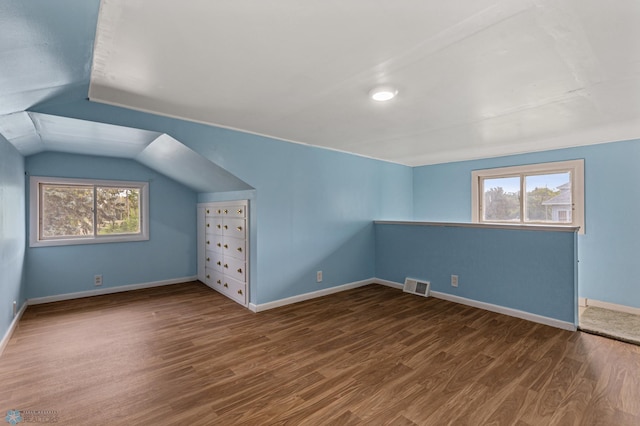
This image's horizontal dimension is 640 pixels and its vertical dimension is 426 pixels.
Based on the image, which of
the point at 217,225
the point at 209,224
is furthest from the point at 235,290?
the point at 209,224

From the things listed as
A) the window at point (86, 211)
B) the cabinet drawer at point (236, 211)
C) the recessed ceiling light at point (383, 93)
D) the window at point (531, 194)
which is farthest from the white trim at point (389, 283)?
the window at point (86, 211)

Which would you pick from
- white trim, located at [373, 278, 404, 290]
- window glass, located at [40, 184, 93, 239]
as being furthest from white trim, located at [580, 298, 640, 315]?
window glass, located at [40, 184, 93, 239]

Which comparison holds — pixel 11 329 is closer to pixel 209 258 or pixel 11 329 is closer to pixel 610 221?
pixel 209 258

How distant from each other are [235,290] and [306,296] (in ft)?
3.23

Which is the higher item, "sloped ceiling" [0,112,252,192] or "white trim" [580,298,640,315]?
"sloped ceiling" [0,112,252,192]

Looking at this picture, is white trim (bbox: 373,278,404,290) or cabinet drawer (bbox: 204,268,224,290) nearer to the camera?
cabinet drawer (bbox: 204,268,224,290)

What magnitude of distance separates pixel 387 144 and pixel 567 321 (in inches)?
114

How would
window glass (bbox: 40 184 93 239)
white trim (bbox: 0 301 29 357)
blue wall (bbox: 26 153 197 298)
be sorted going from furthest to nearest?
window glass (bbox: 40 184 93 239) → blue wall (bbox: 26 153 197 298) → white trim (bbox: 0 301 29 357)

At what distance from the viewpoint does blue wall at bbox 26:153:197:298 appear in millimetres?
4051

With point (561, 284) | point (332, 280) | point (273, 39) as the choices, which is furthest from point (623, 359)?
point (273, 39)

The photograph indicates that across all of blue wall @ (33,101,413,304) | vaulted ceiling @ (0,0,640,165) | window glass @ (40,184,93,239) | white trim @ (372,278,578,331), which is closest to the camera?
vaulted ceiling @ (0,0,640,165)

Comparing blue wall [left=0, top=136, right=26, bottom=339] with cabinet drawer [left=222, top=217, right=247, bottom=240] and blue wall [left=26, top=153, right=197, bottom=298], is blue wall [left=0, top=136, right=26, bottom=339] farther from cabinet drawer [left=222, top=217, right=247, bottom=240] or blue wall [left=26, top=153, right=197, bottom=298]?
cabinet drawer [left=222, top=217, right=247, bottom=240]

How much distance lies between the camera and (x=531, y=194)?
4766 millimetres

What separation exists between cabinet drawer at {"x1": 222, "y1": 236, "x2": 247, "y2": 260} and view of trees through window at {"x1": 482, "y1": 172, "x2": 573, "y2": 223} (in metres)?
4.16
